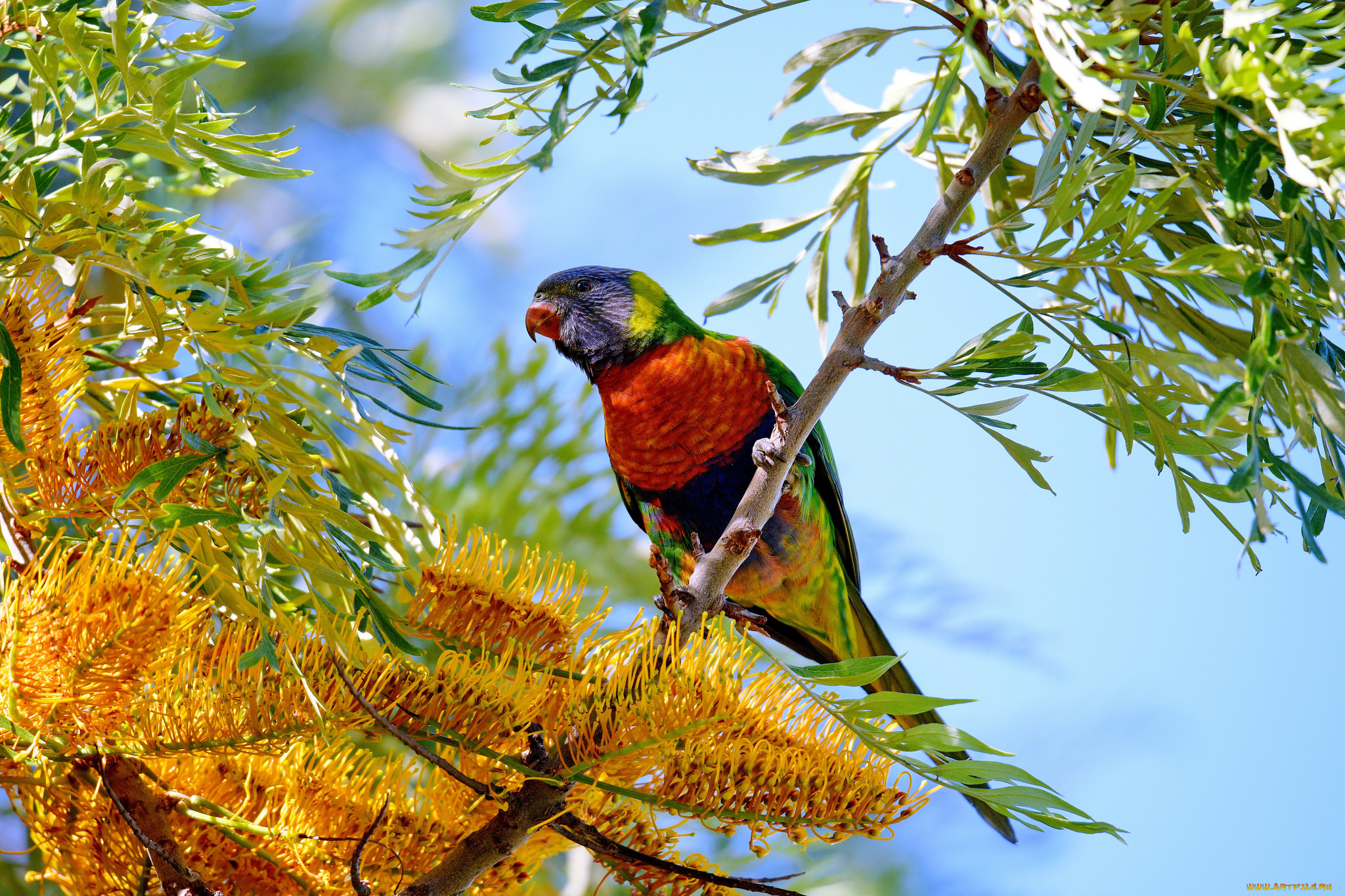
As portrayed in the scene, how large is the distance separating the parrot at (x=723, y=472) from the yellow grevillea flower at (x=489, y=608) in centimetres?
41

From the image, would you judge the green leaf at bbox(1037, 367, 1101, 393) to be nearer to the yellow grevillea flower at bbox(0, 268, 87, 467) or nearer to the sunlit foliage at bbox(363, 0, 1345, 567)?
the sunlit foliage at bbox(363, 0, 1345, 567)

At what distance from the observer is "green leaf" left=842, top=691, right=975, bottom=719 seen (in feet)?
1.51

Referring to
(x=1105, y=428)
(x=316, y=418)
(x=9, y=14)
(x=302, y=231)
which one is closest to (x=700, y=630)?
(x=316, y=418)

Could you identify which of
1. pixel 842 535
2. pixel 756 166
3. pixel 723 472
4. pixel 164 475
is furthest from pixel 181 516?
pixel 842 535

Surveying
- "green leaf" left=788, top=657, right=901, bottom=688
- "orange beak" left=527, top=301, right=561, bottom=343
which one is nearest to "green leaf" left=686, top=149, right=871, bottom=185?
"green leaf" left=788, top=657, right=901, bottom=688

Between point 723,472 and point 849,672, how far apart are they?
0.53 m

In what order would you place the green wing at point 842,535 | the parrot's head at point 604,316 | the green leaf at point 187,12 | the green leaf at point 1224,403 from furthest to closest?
the parrot's head at point 604,316 < the green wing at point 842,535 < the green leaf at point 187,12 < the green leaf at point 1224,403

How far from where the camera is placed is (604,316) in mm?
1116

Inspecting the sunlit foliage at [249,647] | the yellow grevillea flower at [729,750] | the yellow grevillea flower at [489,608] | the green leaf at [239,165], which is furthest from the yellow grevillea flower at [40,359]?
the yellow grevillea flower at [729,750]

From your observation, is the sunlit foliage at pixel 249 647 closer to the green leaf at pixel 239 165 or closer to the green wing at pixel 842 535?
the green leaf at pixel 239 165

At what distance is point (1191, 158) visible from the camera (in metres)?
0.54

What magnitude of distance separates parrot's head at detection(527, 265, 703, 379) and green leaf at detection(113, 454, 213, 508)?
2.05 ft

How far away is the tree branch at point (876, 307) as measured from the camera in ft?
1.61

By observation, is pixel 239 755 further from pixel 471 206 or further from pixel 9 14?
pixel 9 14
